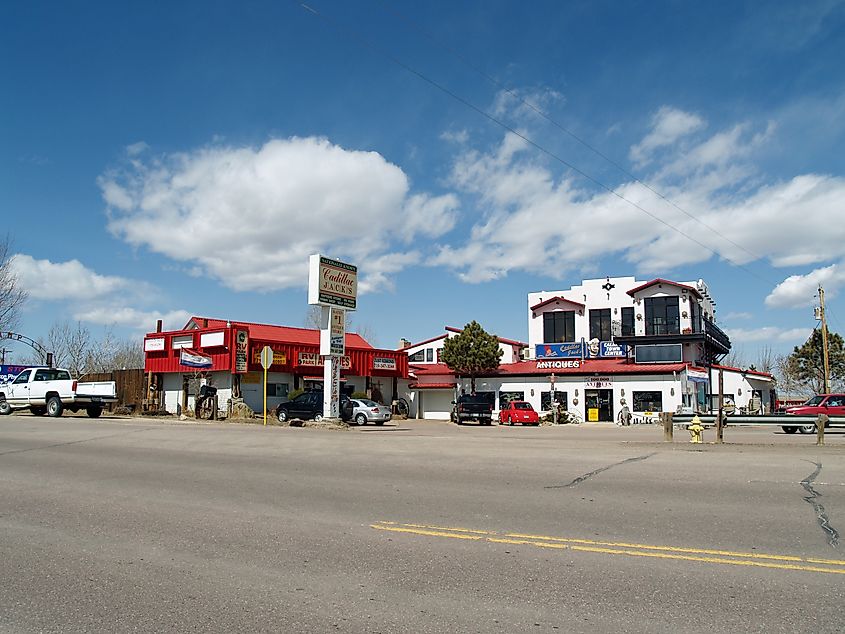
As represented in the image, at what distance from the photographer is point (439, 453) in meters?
16.0

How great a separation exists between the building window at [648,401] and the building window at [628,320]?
8.59 metres

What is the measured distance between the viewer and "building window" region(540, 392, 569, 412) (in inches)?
1906

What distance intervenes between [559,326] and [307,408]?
28084 millimetres

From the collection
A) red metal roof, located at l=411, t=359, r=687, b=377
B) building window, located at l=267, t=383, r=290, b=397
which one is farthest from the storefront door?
building window, located at l=267, t=383, r=290, b=397

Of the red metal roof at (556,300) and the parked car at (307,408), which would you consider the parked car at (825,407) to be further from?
the red metal roof at (556,300)

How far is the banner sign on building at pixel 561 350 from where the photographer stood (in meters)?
52.3

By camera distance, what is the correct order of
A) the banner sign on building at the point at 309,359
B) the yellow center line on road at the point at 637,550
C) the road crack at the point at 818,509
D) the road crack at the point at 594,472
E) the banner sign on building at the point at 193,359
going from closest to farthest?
the yellow center line on road at the point at 637,550 → the road crack at the point at 818,509 → the road crack at the point at 594,472 → the banner sign on building at the point at 193,359 → the banner sign on building at the point at 309,359

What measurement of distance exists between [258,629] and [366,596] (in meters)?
0.96

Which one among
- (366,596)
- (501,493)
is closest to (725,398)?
(501,493)

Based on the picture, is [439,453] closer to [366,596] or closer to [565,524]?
[565,524]

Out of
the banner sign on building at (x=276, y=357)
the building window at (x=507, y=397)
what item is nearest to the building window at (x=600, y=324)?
the building window at (x=507, y=397)

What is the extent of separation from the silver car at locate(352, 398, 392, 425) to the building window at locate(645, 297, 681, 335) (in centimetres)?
2579

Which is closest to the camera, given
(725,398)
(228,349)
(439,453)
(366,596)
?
(366,596)

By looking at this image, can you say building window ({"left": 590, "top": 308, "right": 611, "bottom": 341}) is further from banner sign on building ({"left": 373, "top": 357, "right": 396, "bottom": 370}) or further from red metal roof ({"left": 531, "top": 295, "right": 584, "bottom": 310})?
banner sign on building ({"left": 373, "top": 357, "right": 396, "bottom": 370})
